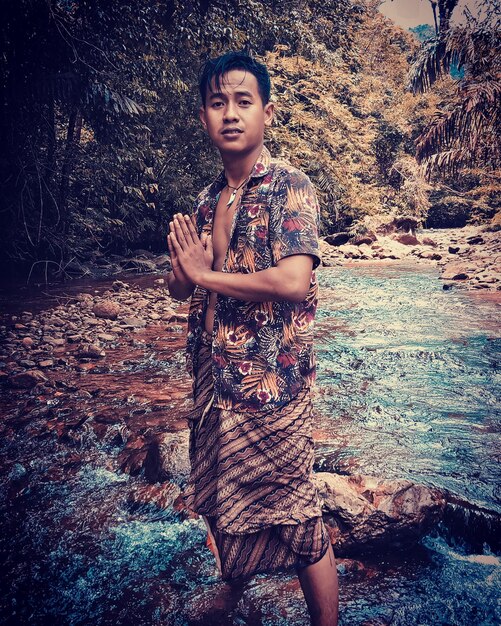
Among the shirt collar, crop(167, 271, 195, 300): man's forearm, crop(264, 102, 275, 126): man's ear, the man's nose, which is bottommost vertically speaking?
crop(167, 271, 195, 300): man's forearm

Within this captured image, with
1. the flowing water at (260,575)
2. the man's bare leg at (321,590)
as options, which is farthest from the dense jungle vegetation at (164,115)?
the man's bare leg at (321,590)

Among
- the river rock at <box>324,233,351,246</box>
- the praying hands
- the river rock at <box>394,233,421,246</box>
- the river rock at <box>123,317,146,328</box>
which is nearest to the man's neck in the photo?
the praying hands

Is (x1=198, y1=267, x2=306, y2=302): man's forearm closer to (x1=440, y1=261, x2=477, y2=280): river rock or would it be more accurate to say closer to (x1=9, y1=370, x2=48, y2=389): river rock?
(x1=9, y1=370, x2=48, y2=389): river rock

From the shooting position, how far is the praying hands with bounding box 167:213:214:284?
5.10ft

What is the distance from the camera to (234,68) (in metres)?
1.59

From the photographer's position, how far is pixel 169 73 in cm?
949

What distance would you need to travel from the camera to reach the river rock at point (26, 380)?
4.23 metres

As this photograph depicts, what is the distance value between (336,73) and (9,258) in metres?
14.7

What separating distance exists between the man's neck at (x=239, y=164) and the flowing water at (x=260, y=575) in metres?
1.81

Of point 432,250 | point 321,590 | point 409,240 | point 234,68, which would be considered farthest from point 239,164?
point 409,240

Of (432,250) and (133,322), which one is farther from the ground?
(432,250)

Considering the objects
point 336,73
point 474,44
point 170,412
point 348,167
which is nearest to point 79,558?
point 170,412

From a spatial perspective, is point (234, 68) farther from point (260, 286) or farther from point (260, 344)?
point (260, 344)

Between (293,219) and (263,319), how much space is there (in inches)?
12.9
